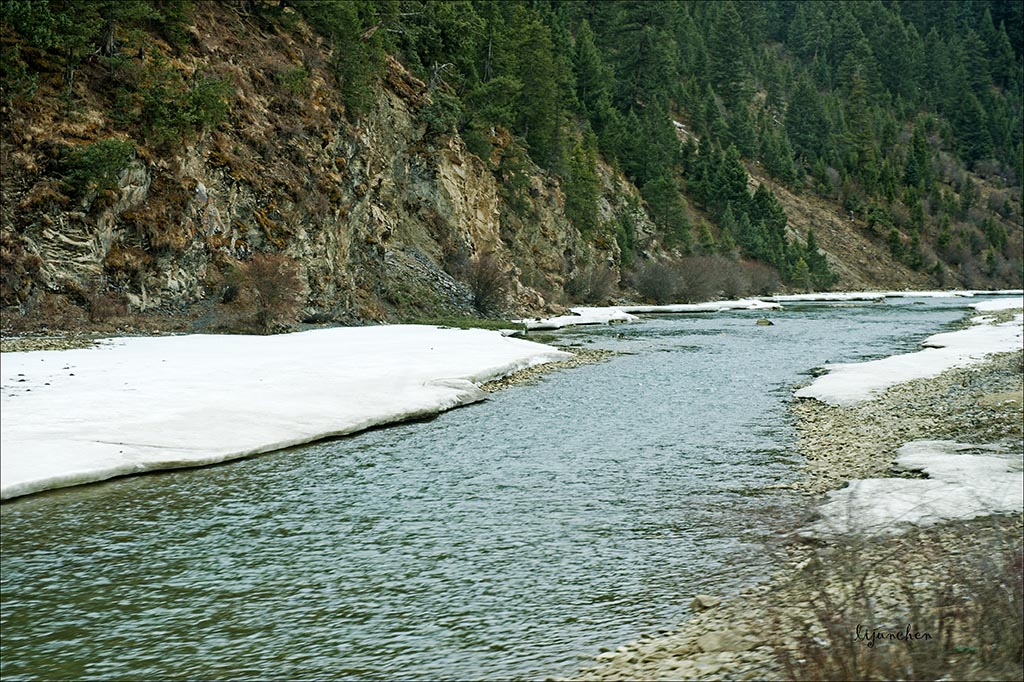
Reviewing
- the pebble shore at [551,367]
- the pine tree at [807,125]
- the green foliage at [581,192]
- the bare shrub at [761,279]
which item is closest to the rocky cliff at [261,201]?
the green foliage at [581,192]

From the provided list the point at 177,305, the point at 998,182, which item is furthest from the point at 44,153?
the point at 998,182

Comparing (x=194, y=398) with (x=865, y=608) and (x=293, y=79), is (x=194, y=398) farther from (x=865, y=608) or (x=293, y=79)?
(x=293, y=79)

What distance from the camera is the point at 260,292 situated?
109ft

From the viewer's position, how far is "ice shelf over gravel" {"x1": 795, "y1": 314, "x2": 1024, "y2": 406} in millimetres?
21188

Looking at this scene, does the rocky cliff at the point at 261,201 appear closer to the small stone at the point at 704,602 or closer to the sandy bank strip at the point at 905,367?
the sandy bank strip at the point at 905,367

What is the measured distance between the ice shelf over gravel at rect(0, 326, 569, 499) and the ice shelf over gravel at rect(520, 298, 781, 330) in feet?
69.5

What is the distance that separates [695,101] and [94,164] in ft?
334

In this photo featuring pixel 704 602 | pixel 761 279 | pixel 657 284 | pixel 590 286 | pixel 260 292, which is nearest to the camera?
pixel 704 602

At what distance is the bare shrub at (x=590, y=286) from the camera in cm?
6619

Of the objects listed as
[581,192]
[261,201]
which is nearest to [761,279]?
[581,192]

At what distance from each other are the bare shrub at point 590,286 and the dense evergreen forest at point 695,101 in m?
7.03

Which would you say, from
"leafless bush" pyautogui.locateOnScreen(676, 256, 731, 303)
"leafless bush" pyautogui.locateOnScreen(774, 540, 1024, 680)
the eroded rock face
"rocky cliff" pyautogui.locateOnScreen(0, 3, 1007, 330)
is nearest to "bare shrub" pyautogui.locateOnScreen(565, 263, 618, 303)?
the eroded rock face

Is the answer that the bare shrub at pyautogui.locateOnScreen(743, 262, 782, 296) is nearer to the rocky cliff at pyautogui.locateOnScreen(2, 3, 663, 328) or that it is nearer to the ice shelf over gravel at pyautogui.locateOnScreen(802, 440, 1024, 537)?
the rocky cliff at pyautogui.locateOnScreen(2, 3, 663, 328)

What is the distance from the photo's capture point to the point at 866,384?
22.0m
